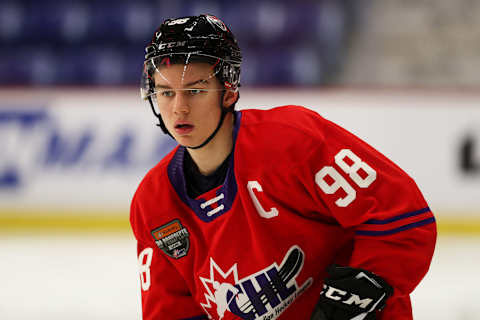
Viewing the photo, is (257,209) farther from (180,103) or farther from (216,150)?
(180,103)

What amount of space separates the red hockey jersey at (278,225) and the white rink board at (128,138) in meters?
2.86

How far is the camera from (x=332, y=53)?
5.93 meters

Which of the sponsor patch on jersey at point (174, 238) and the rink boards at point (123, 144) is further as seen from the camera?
the rink boards at point (123, 144)

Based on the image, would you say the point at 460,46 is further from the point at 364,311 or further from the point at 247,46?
the point at 364,311

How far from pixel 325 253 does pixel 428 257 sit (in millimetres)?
301

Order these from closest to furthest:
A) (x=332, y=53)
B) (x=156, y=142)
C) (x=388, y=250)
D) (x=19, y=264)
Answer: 1. (x=388, y=250)
2. (x=19, y=264)
3. (x=156, y=142)
4. (x=332, y=53)

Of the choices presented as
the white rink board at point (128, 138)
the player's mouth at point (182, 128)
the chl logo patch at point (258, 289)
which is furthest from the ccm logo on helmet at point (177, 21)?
the white rink board at point (128, 138)

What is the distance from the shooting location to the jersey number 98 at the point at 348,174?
1.39 meters

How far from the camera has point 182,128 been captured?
147cm

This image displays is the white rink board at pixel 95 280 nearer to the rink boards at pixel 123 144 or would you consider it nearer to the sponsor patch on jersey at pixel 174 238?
the rink boards at pixel 123 144

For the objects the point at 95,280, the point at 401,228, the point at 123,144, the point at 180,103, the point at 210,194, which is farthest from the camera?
the point at 123,144

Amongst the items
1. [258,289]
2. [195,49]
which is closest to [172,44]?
[195,49]

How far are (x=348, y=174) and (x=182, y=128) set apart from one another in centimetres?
42

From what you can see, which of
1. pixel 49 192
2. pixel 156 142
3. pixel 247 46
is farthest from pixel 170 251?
pixel 247 46
